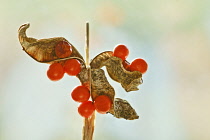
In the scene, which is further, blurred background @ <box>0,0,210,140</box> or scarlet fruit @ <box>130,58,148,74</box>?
blurred background @ <box>0,0,210,140</box>

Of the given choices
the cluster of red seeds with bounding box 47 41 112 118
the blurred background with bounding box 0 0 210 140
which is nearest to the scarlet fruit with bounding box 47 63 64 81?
the cluster of red seeds with bounding box 47 41 112 118

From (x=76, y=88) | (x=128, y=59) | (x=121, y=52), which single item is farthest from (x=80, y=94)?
(x=128, y=59)

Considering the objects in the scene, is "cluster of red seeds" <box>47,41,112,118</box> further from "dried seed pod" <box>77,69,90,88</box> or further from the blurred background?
the blurred background

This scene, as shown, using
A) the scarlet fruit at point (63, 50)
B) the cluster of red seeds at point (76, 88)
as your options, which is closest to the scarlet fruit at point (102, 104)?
the cluster of red seeds at point (76, 88)

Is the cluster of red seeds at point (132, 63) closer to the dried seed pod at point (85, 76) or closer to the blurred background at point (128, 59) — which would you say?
the dried seed pod at point (85, 76)

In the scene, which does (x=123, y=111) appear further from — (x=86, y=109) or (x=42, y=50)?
(x=42, y=50)

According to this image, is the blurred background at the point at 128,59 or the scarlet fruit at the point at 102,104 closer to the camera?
the scarlet fruit at the point at 102,104
